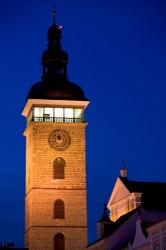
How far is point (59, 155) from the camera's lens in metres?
76.9

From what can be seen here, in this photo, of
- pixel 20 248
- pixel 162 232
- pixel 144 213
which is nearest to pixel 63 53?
pixel 20 248

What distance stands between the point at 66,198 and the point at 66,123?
25.2 ft

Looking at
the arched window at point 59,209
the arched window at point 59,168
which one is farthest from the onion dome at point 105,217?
the arched window at point 59,168

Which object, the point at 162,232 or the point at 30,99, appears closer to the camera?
the point at 162,232

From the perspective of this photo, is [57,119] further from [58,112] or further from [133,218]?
[133,218]

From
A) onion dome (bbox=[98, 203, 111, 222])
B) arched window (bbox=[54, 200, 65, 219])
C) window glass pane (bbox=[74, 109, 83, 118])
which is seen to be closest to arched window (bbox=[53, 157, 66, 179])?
arched window (bbox=[54, 200, 65, 219])

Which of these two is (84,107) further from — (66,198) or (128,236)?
(128,236)

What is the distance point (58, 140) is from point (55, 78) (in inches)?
271

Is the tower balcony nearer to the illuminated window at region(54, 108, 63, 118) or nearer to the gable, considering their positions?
the illuminated window at region(54, 108, 63, 118)

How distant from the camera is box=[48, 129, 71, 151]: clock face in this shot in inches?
3036

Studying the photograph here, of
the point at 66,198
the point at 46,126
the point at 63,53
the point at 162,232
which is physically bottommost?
the point at 162,232

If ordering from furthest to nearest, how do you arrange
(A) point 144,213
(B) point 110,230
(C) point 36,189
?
(C) point 36,189
(B) point 110,230
(A) point 144,213

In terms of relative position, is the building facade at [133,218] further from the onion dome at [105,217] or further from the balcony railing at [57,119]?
the balcony railing at [57,119]

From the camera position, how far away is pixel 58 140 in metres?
77.2
